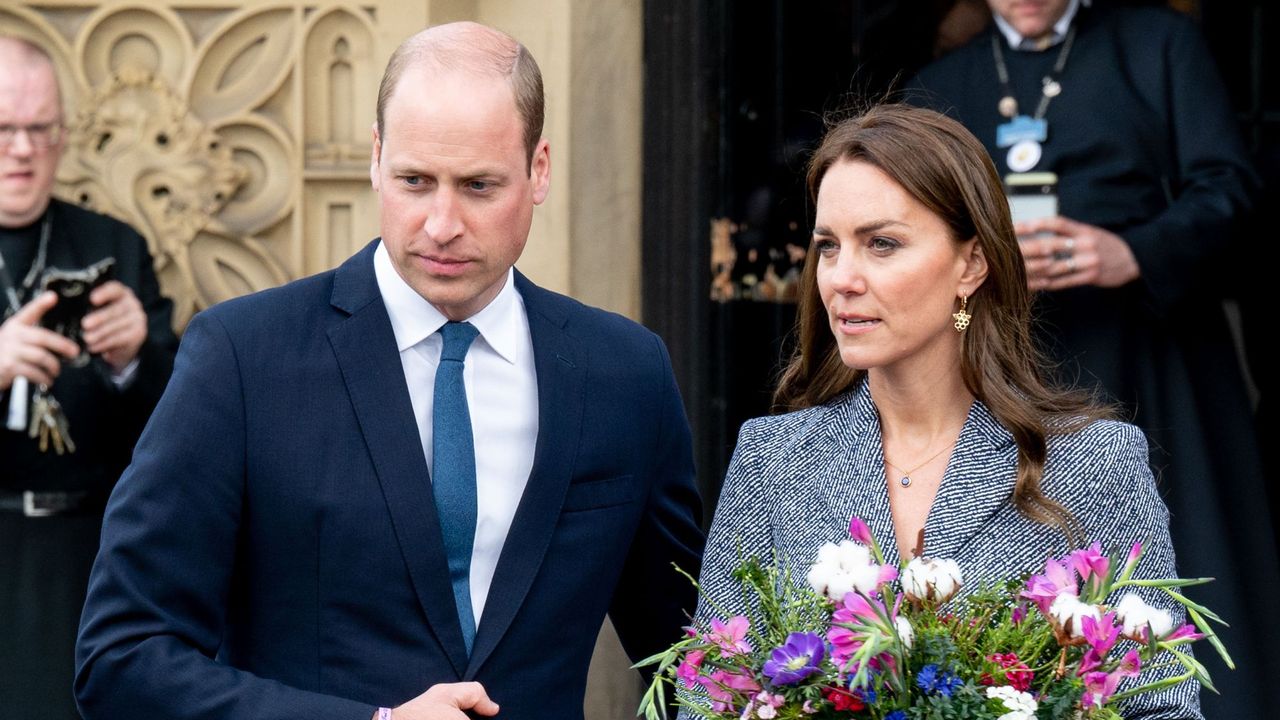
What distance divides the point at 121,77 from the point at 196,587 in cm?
251

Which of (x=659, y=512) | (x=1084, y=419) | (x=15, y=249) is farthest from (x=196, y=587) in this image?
(x=15, y=249)

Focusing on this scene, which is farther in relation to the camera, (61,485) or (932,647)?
(61,485)

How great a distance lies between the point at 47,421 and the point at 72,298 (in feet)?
0.96

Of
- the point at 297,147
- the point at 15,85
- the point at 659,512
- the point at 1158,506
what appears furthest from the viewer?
the point at 297,147

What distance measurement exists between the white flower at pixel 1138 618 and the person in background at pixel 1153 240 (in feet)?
6.56

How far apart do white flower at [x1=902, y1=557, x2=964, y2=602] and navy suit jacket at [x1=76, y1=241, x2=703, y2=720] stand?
0.68 metres

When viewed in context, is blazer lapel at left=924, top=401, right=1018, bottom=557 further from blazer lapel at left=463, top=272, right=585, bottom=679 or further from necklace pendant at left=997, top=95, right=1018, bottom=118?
necklace pendant at left=997, top=95, right=1018, bottom=118

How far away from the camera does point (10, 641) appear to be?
457 centimetres

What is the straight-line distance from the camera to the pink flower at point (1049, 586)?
248 cm

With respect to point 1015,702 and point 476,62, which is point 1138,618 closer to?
point 1015,702

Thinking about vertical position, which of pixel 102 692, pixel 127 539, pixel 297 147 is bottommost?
pixel 102 692

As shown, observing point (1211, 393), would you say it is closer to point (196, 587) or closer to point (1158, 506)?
point (1158, 506)

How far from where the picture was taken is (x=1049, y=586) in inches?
98.5

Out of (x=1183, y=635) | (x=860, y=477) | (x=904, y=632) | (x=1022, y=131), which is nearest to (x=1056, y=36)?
(x=1022, y=131)
